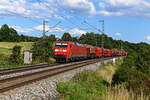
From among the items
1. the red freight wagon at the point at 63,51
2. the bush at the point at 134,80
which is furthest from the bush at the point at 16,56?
the bush at the point at 134,80

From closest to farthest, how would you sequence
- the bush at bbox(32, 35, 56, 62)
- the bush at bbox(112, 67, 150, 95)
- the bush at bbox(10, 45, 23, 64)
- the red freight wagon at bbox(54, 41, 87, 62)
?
the bush at bbox(112, 67, 150, 95), the bush at bbox(10, 45, 23, 64), the red freight wagon at bbox(54, 41, 87, 62), the bush at bbox(32, 35, 56, 62)

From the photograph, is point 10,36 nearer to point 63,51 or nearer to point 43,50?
point 43,50

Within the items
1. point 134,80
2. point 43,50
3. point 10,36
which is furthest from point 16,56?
point 10,36

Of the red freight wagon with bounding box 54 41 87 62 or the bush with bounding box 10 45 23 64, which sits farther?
the red freight wagon with bounding box 54 41 87 62

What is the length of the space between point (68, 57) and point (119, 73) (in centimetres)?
1619

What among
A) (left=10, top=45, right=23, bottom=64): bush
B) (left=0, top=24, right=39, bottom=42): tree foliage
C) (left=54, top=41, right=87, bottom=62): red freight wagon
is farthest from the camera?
(left=0, top=24, right=39, bottom=42): tree foliage

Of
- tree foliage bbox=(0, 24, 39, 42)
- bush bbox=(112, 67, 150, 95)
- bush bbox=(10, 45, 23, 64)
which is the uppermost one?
tree foliage bbox=(0, 24, 39, 42)

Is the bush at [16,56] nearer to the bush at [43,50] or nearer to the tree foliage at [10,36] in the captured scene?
the bush at [43,50]

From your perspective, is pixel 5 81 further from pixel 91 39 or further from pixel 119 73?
pixel 91 39

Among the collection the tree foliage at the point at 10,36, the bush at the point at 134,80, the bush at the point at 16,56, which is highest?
the tree foliage at the point at 10,36

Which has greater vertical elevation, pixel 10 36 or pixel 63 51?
pixel 10 36

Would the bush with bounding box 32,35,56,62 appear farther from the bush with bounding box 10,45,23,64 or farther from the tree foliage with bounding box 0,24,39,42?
the tree foliage with bounding box 0,24,39,42

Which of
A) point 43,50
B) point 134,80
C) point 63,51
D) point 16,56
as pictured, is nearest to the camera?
point 134,80

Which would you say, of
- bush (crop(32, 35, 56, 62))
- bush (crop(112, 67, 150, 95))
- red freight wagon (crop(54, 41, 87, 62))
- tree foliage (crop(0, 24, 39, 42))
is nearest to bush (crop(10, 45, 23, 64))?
bush (crop(32, 35, 56, 62))
